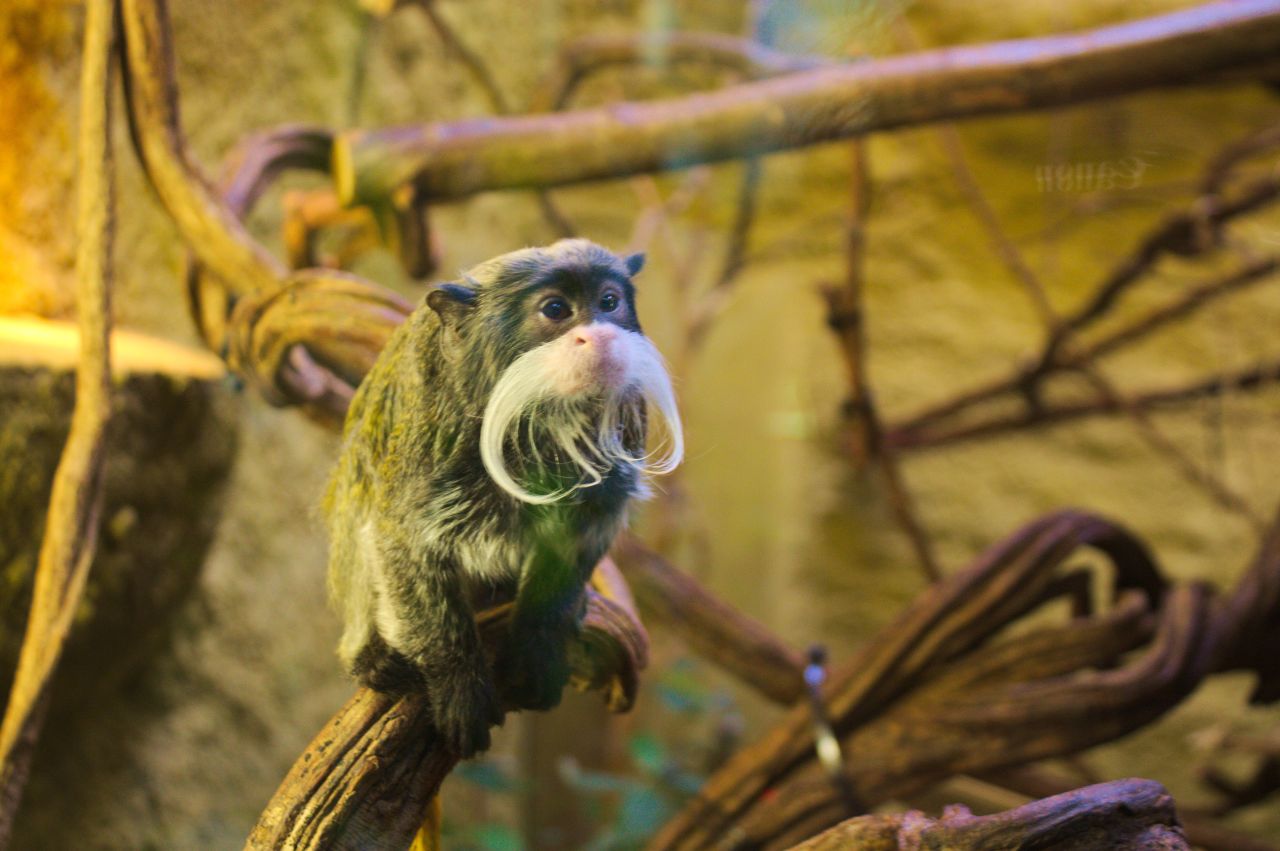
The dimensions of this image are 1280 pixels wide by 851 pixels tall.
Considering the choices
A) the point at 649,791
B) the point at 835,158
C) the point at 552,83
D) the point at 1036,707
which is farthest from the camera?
the point at 835,158

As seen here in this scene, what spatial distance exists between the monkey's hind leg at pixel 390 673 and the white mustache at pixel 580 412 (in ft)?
0.67

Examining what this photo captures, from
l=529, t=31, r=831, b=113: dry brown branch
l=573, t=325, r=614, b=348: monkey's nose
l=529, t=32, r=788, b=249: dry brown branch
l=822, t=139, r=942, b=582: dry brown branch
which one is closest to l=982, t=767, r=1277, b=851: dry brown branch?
l=822, t=139, r=942, b=582: dry brown branch

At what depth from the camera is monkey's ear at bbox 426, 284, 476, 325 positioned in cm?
88

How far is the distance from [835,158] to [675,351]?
1294mm

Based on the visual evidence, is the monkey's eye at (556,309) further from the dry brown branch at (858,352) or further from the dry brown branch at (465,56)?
the dry brown branch at (465,56)

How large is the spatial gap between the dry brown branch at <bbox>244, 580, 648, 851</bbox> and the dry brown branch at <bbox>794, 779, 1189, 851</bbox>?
0.42m

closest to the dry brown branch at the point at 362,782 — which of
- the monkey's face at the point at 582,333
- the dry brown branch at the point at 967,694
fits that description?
the monkey's face at the point at 582,333

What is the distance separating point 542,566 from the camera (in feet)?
3.12

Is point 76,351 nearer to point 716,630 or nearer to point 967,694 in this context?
point 716,630

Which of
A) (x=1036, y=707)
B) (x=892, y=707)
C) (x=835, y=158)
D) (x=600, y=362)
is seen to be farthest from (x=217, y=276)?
(x=835, y=158)

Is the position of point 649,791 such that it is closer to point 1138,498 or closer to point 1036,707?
point 1036,707

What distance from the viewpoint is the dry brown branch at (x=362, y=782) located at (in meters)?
0.86

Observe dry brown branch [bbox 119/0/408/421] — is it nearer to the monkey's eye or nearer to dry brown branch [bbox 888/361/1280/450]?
the monkey's eye

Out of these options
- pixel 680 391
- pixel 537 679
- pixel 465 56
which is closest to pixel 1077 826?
pixel 537 679
